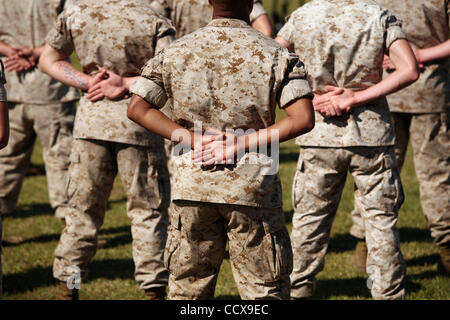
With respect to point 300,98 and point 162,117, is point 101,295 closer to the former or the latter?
point 162,117

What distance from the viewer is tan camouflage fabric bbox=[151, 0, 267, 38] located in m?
6.71

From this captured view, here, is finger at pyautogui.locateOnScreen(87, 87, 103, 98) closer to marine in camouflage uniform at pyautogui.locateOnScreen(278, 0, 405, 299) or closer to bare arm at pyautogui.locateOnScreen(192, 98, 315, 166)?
marine in camouflage uniform at pyautogui.locateOnScreen(278, 0, 405, 299)

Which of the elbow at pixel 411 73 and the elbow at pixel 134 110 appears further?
the elbow at pixel 411 73

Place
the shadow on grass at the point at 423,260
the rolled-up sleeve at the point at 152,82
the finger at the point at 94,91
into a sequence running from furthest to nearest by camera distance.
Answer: the shadow on grass at the point at 423,260 < the finger at the point at 94,91 < the rolled-up sleeve at the point at 152,82

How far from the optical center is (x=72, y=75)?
5.38 m

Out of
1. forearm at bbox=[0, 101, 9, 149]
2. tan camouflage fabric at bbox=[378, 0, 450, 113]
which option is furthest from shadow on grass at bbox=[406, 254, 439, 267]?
forearm at bbox=[0, 101, 9, 149]

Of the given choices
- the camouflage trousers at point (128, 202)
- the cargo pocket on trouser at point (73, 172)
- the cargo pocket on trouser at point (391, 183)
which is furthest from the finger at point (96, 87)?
the cargo pocket on trouser at point (391, 183)

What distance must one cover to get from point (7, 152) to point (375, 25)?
4.05 metres

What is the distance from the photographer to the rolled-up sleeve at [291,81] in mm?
3732

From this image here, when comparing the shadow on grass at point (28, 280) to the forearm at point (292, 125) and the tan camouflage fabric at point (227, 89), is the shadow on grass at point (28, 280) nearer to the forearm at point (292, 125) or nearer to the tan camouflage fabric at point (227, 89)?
the tan camouflage fabric at point (227, 89)

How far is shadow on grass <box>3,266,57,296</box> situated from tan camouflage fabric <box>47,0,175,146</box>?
169 cm

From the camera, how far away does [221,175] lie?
12.6 ft

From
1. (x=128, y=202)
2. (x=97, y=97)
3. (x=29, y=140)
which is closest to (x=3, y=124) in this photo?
(x=97, y=97)

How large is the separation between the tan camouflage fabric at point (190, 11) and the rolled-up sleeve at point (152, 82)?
2880 millimetres
